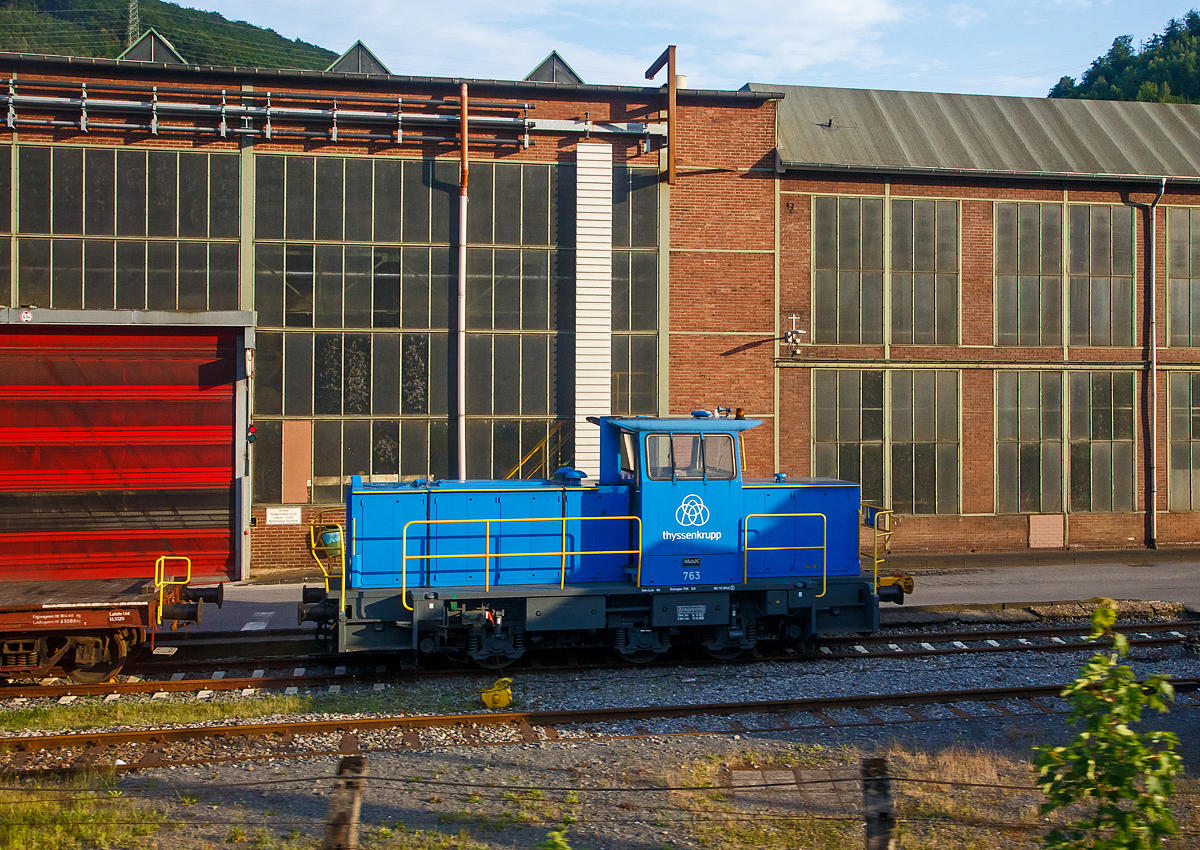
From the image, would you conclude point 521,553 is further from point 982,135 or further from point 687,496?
point 982,135

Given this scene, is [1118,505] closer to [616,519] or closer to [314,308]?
[616,519]

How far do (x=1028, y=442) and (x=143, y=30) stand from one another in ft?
225

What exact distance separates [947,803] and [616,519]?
5650 mm

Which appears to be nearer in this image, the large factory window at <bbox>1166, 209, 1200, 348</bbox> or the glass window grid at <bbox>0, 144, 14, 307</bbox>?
the glass window grid at <bbox>0, 144, 14, 307</bbox>

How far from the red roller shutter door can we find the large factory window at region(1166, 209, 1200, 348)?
24.8 m

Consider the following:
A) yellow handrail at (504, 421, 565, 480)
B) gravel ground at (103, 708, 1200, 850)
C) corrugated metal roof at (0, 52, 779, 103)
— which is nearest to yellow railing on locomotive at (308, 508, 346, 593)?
gravel ground at (103, 708, 1200, 850)

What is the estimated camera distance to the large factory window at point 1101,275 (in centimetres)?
2375

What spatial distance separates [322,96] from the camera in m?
19.9

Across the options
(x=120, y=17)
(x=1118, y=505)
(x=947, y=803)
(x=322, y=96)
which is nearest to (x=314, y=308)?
(x=322, y=96)

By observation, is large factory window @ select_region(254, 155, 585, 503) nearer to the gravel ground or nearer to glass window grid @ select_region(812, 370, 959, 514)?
glass window grid @ select_region(812, 370, 959, 514)

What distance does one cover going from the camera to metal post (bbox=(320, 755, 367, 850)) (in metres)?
4.93

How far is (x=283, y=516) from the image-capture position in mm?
19922

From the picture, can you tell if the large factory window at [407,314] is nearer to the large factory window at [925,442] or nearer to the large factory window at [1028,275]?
the large factory window at [925,442]

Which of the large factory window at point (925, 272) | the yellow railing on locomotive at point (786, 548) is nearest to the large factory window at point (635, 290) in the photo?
the large factory window at point (925, 272)
